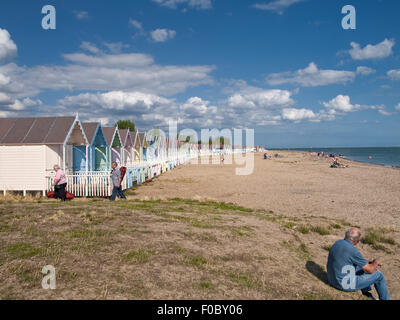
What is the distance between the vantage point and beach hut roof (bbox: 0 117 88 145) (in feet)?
47.5

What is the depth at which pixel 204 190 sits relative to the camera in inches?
747

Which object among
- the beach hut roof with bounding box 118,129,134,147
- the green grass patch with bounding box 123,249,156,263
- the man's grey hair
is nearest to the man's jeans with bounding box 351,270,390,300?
the man's grey hair

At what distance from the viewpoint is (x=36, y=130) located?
15.0 meters

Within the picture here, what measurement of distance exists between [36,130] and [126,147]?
1202 cm

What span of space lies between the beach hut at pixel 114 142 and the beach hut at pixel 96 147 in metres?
0.55

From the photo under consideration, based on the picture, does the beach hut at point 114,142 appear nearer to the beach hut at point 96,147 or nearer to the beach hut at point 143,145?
the beach hut at point 96,147

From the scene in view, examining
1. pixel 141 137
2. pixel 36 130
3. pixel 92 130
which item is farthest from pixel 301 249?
pixel 141 137

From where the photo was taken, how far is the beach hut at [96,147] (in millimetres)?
18531

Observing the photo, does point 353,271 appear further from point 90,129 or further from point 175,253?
point 90,129

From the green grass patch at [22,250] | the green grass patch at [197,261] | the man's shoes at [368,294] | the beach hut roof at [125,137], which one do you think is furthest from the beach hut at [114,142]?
the man's shoes at [368,294]
